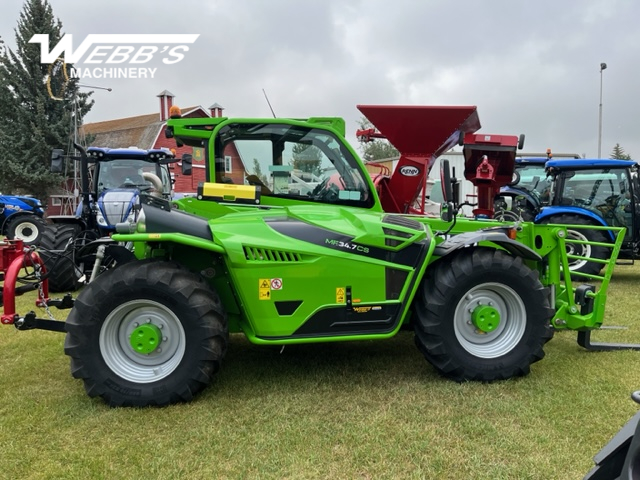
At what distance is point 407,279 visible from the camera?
3.59 m

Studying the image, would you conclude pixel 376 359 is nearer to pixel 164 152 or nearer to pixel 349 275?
pixel 349 275

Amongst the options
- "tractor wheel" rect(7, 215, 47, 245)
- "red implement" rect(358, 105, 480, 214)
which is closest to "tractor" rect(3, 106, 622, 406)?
"red implement" rect(358, 105, 480, 214)

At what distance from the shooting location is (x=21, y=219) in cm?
1228

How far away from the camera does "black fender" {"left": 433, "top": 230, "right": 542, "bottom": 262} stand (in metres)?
3.66

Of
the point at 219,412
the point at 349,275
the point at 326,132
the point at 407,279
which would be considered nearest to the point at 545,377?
the point at 407,279

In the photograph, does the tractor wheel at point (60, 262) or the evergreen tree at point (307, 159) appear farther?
the tractor wheel at point (60, 262)

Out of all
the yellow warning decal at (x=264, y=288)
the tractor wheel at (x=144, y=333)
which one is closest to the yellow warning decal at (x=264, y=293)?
the yellow warning decal at (x=264, y=288)

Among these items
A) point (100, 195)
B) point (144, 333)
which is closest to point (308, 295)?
point (144, 333)

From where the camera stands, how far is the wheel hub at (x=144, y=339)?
10.8 feet

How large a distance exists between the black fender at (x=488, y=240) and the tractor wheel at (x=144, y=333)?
1683 mm

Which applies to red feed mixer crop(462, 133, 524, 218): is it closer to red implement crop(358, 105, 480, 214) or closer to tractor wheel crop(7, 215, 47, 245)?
red implement crop(358, 105, 480, 214)

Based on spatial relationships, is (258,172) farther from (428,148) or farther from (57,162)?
(57,162)

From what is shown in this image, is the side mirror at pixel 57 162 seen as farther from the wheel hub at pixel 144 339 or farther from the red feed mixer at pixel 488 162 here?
the red feed mixer at pixel 488 162

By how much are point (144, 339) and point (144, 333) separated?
39 mm
